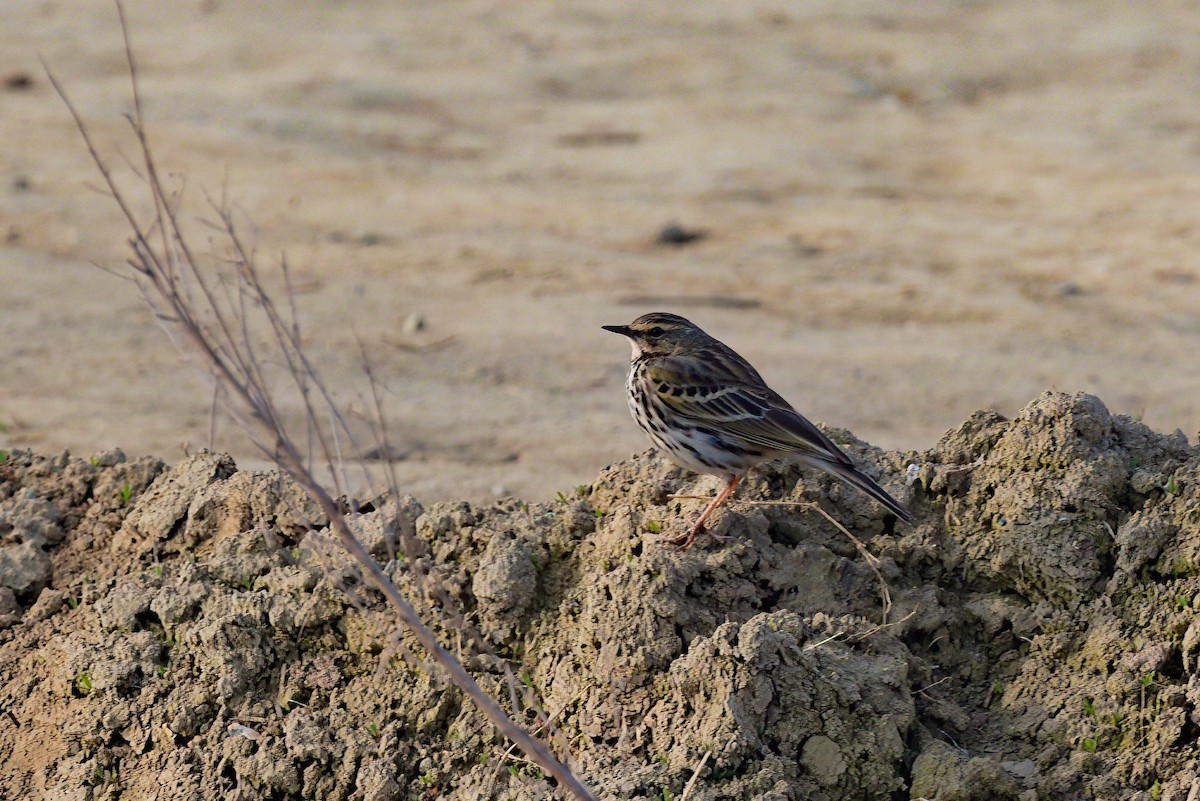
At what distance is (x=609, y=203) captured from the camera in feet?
45.5

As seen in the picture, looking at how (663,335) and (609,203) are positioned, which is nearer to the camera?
(663,335)

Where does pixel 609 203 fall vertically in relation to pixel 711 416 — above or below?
below

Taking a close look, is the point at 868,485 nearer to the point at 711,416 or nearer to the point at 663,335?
the point at 711,416

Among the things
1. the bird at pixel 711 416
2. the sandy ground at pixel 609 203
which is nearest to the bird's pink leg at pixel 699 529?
the bird at pixel 711 416

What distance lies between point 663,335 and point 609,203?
7251 millimetres

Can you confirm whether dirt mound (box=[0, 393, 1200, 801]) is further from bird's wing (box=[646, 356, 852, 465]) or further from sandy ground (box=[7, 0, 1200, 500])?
sandy ground (box=[7, 0, 1200, 500])

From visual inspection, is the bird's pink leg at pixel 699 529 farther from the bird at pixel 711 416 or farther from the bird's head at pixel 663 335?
the bird's head at pixel 663 335

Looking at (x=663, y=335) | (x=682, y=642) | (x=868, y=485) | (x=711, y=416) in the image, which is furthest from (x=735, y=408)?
(x=682, y=642)

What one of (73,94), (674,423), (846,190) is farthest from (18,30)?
(674,423)

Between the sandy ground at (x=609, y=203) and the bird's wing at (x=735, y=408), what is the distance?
2059mm

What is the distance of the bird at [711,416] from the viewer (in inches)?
220

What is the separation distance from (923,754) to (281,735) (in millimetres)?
2225

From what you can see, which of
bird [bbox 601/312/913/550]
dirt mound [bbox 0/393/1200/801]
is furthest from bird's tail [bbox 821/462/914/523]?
dirt mound [bbox 0/393/1200/801]

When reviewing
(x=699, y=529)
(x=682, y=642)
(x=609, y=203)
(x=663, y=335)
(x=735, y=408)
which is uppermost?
(x=663, y=335)
